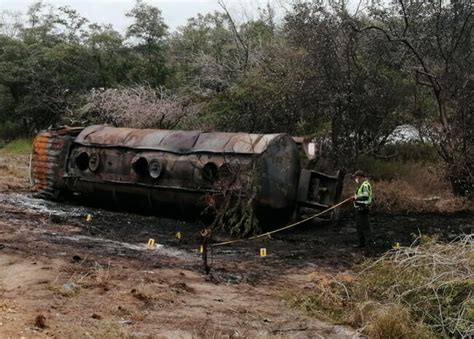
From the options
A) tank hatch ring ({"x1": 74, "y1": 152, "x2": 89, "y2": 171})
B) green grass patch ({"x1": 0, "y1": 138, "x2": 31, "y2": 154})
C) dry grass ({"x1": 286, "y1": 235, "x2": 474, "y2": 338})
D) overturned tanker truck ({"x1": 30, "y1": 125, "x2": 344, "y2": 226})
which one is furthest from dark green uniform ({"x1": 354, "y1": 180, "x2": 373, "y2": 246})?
green grass patch ({"x1": 0, "y1": 138, "x2": 31, "y2": 154})

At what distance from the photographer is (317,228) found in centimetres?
1400

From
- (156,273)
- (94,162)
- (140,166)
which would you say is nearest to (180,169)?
(140,166)

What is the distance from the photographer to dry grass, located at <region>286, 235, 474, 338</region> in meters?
6.55

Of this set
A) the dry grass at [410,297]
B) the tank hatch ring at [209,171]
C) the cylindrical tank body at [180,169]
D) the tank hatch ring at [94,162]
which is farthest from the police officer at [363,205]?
the tank hatch ring at [94,162]

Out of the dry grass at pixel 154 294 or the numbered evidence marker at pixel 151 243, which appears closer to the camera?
the dry grass at pixel 154 294

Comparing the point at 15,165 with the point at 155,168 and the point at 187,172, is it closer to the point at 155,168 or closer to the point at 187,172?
the point at 155,168

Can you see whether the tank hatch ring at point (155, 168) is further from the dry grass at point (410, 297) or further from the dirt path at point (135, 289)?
the dry grass at point (410, 297)

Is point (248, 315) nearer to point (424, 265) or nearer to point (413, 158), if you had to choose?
point (424, 265)

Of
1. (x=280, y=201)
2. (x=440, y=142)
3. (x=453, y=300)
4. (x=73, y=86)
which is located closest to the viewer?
(x=453, y=300)

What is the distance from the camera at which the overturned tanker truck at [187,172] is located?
12469mm

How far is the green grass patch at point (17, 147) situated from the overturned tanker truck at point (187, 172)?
15.1m

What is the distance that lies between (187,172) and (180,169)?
21 cm

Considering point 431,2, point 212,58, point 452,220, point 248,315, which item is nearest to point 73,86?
point 212,58

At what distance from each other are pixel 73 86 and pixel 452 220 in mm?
21904
